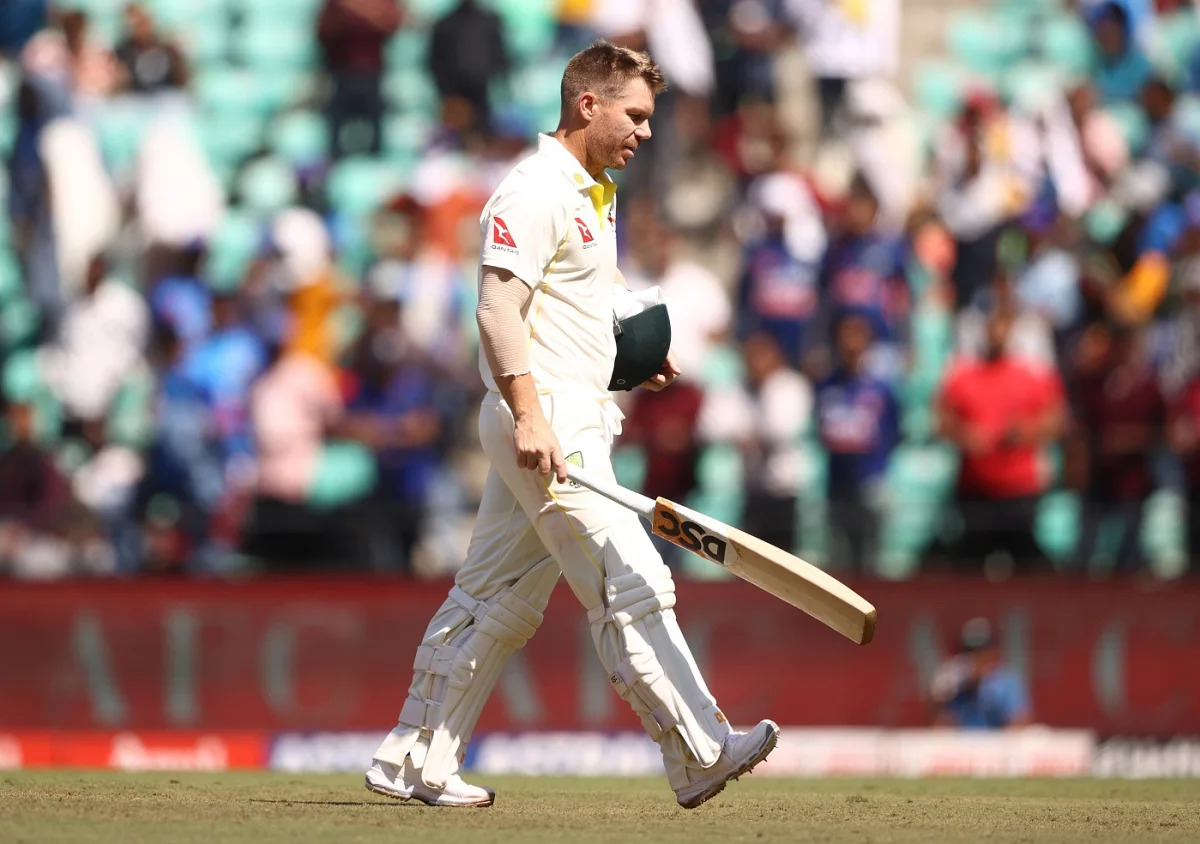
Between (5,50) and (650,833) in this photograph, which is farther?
(5,50)

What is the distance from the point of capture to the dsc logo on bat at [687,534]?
20.4 feet

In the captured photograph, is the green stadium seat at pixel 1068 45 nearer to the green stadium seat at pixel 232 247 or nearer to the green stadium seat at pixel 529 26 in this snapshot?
the green stadium seat at pixel 529 26

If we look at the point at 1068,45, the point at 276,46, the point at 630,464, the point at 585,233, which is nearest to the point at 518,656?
the point at 630,464

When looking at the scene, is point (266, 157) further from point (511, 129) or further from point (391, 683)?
point (391, 683)

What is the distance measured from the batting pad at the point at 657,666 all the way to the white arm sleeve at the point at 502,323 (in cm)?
64

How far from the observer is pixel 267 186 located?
48.0 ft

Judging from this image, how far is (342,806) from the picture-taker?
21.0 feet

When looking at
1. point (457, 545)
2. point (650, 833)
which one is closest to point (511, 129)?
point (457, 545)

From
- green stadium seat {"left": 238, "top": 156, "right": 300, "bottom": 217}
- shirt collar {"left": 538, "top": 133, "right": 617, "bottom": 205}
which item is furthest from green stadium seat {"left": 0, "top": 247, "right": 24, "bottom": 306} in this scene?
shirt collar {"left": 538, "top": 133, "right": 617, "bottom": 205}

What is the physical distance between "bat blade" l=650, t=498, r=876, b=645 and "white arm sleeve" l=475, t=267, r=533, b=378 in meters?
0.65

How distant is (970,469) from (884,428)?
614 millimetres

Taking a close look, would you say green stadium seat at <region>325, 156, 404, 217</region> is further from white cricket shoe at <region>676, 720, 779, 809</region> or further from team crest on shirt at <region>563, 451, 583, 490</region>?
white cricket shoe at <region>676, 720, 779, 809</region>

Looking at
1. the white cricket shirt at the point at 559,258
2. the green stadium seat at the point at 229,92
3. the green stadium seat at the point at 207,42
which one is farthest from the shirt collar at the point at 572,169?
the green stadium seat at the point at 207,42

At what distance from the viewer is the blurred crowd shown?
1163cm
